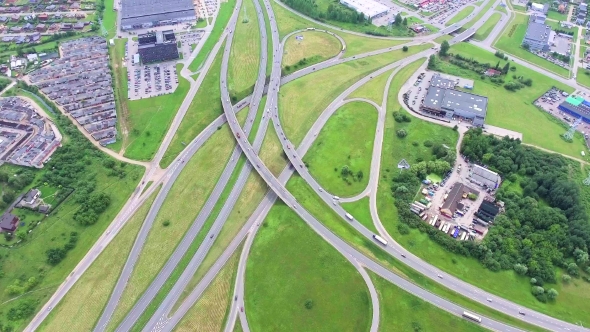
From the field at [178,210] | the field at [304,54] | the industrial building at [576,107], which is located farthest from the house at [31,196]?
the industrial building at [576,107]

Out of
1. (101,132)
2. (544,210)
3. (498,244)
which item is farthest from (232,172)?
(544,210)

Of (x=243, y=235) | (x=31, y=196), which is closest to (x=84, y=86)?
(x=31, y=196)

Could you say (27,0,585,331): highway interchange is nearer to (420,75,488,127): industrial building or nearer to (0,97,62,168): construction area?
(420,75,488,127): industrial building

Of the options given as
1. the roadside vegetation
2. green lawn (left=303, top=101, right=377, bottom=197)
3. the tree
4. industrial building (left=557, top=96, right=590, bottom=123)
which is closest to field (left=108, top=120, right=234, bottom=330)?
the roadside vegetation

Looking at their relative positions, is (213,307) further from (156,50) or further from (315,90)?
(156,50)

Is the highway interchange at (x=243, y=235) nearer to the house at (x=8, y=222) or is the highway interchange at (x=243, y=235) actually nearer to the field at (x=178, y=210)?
→ the field at (x=178, y=210)

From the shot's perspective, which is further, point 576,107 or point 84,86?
point 84,86
